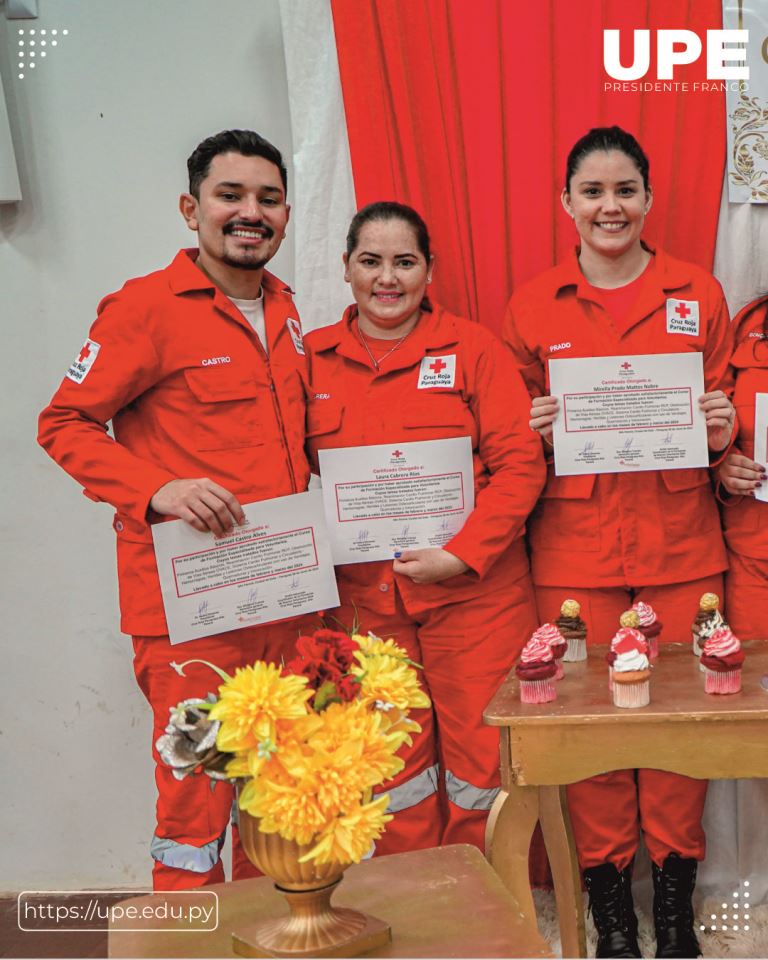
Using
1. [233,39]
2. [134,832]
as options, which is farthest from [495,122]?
[134,832]

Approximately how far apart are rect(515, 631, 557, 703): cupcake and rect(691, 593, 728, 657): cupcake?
0.43 metres

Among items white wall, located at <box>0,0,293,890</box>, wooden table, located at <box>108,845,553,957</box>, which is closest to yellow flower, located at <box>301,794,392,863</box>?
wooden table, located at <box>108,845,553,957</box>

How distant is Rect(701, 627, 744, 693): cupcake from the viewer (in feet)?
7.14

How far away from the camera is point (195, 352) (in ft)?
8.50

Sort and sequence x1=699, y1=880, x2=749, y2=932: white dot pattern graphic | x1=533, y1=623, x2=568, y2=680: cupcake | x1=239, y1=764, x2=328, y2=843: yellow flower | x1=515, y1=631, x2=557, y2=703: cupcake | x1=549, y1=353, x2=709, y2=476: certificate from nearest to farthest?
x1=239, y1=764, x2=328, y2=843: yellow flower < x1=515, y1=631, x2=557, y2=703: cupcake < x1=533, y1=623, x2=568, y2=680: cupcake < x1=549, y1=353, x2=709, y2=476: certificate < x1=699, y1=880, x2=749, y2=932: white dot pattern graphic

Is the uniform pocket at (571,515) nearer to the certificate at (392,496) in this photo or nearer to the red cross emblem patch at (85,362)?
the certificate at (392,496)

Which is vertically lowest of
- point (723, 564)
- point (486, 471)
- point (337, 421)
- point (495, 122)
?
point (723, 564)

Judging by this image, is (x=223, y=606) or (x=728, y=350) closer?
(x=223, y=606)

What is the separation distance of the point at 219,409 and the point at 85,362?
1.11 ft

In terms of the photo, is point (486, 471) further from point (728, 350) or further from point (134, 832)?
point (134, 832)

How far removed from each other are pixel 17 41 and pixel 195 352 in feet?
5.03

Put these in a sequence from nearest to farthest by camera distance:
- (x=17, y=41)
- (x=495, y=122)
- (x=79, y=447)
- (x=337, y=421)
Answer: (x=79, y=447), (x=337, y=421), (x=495, y=122), (x=17, y=41)

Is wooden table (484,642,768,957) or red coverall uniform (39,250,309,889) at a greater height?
red coverall uniform (39,250,309,889)

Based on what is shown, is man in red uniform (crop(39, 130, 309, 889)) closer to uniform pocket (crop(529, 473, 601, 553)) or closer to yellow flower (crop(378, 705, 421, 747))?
uniform pocket (crop(529, 473, 601, 553))
